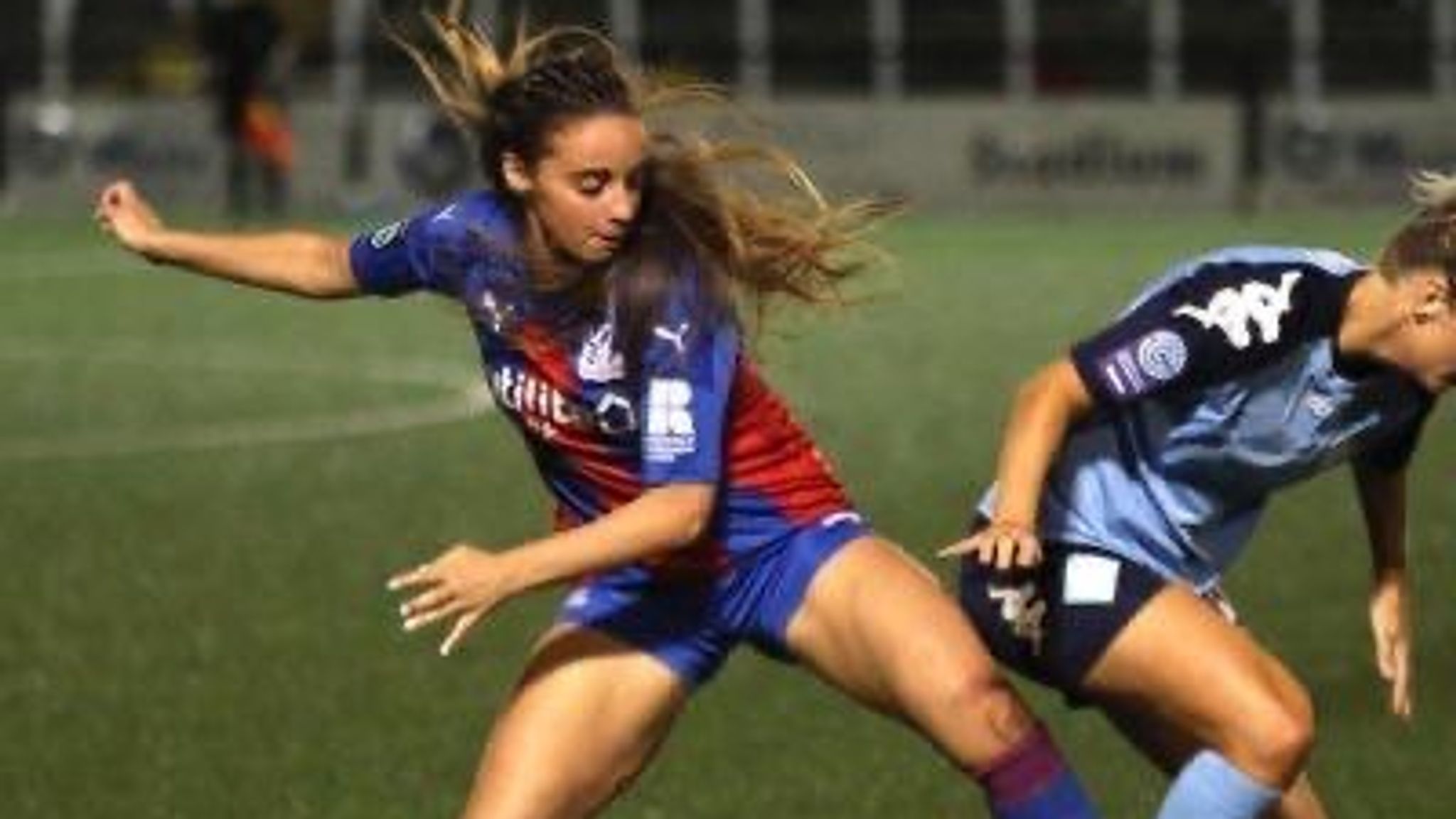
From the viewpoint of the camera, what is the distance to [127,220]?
7.80 metres

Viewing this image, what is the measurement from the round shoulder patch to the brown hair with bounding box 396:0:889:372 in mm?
574

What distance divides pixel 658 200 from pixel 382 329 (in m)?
18.2

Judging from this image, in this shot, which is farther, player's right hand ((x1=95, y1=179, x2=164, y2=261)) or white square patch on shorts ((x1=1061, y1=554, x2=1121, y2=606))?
player's right hand ((x1=95, y1=179, x2=164, y2=261))

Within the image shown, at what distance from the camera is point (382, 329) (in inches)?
980

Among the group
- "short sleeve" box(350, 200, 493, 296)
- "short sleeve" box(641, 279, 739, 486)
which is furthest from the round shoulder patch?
"short sleeve" box(350, 200, 493, 296)

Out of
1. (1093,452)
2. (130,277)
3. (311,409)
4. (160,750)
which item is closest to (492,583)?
(1093,452)

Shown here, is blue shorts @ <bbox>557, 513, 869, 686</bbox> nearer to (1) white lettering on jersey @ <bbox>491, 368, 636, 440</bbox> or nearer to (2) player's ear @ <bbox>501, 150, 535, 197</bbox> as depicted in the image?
(1) white lettering on jersey @ <bbox>491, 368, 636, 440</bbox>

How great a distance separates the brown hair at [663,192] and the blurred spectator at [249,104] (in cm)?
2715

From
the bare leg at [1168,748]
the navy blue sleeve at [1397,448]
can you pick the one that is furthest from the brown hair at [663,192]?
the navy blue sleeve at [1397,448]

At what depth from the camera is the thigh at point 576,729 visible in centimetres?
680

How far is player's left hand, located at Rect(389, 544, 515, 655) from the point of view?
6.31 m

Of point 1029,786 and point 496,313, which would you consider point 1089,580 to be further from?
point 496,313

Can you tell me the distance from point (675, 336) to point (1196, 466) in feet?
3.37

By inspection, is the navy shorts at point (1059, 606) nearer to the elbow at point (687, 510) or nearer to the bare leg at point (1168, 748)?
the bare leg at point (1168, 748)
